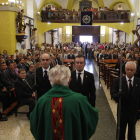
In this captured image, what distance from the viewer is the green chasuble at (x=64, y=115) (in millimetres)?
2119

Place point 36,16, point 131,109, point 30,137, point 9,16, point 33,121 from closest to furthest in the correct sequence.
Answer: point 33,121 → point 131,109 → point 30,137 → point 9,16 → point 36,16

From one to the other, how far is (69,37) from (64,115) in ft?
98.5

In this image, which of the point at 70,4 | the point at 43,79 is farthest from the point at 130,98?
the point at 70,4

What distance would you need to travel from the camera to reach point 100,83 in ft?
33.9

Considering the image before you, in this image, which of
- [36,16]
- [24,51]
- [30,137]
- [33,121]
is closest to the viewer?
[33,121]

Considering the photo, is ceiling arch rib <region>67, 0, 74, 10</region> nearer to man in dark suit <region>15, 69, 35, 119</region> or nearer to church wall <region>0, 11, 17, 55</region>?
church wall <region>0, 11, 17, 55</region>

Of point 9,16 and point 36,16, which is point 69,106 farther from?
point 36,16

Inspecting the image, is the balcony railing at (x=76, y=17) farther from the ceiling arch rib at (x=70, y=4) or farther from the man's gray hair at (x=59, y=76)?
the man's gray hair at (x=59, y=76)

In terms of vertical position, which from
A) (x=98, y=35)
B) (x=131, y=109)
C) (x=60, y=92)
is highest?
(x=98, y=35)

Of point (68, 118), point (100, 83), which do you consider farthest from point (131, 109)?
point (100, 83)

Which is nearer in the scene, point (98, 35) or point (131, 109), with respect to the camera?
point (131, 109)

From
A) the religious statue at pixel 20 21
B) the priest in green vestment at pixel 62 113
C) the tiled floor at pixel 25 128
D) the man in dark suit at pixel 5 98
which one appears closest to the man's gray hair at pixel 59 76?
the priest in green vestment at pixel 62 113

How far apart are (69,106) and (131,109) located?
5.32 feet

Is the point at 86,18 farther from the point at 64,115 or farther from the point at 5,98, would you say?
the point at 64,115
